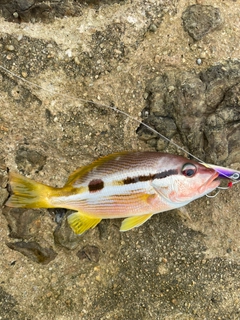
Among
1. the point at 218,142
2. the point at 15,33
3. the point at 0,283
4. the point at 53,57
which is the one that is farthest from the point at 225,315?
the point at 15,33

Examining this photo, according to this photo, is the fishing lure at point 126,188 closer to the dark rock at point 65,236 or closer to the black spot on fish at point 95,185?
the black spot on fish at point 95,185

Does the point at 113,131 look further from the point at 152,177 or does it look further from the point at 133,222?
the point at 133,222

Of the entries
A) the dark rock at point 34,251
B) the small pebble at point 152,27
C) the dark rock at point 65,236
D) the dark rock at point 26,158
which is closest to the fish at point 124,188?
the dark rock at point 65,236

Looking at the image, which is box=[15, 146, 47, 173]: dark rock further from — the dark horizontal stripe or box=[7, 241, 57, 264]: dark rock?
the dark horizontal stripe

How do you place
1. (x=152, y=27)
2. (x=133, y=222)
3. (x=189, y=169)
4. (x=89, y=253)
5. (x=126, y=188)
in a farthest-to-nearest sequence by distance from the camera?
1. (x=89, y=253)
2. (x=152, y=27)
3. (x=133, y=222)
4. (x=126, y=188)
5. (x=189, y=169)

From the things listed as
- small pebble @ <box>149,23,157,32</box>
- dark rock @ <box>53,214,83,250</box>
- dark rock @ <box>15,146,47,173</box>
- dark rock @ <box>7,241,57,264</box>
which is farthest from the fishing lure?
small pebble @ <box>149,23,157,32</box>

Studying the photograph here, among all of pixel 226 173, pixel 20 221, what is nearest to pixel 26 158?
pixel 20 221

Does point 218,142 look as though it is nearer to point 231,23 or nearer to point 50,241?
point 231,23
